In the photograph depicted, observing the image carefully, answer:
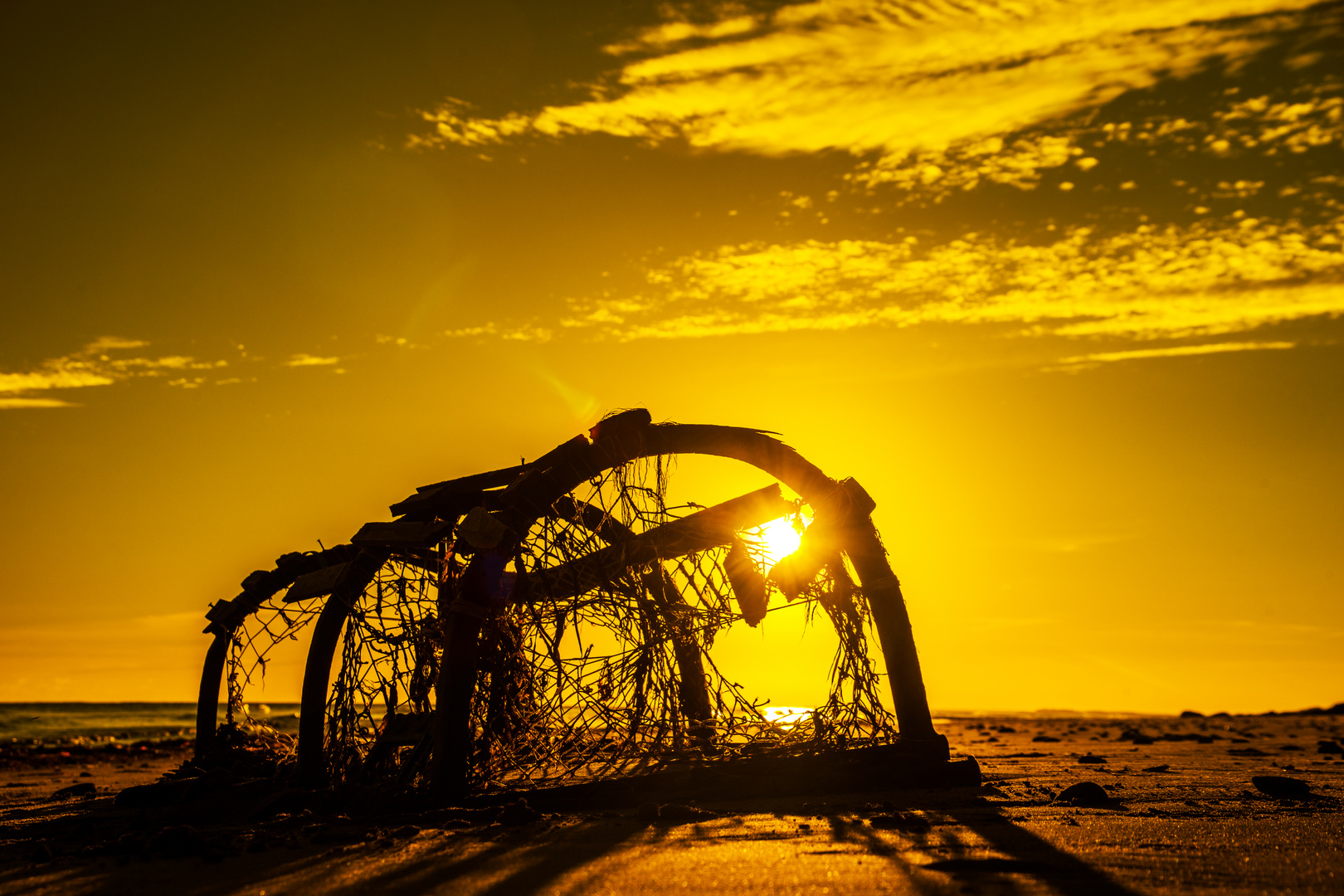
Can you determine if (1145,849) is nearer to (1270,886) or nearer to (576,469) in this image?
(1270,886)

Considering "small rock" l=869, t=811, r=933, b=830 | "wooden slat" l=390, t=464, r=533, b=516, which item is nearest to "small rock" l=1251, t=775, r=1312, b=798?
"small rock" l=869, t=811, r=933, b=830

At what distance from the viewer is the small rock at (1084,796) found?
6.68 metres

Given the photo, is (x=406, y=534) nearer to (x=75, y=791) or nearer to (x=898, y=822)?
(x=898, y=822)

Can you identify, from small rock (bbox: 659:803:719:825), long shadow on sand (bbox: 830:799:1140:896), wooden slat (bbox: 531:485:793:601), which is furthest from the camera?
wooden slat (bbox: 531:485:793:601)

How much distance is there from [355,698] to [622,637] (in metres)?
2.87

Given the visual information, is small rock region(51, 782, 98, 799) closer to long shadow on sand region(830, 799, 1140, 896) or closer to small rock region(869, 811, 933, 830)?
long shadow on sand region(830, 799, 1140, 896)

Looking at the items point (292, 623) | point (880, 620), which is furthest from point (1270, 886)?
point (292, 623)

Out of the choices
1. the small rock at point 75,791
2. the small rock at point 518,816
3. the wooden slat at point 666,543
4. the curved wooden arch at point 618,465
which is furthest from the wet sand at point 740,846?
the small rock at point 75,791

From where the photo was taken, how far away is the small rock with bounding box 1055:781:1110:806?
6.68 meters

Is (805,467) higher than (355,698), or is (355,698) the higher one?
(805,467)

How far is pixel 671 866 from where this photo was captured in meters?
4.65

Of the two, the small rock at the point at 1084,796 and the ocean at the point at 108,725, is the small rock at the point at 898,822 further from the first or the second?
the ocean at the point at 108,725

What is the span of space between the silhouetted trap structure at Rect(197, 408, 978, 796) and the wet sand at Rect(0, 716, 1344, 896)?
84cm

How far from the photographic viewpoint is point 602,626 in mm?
8273
